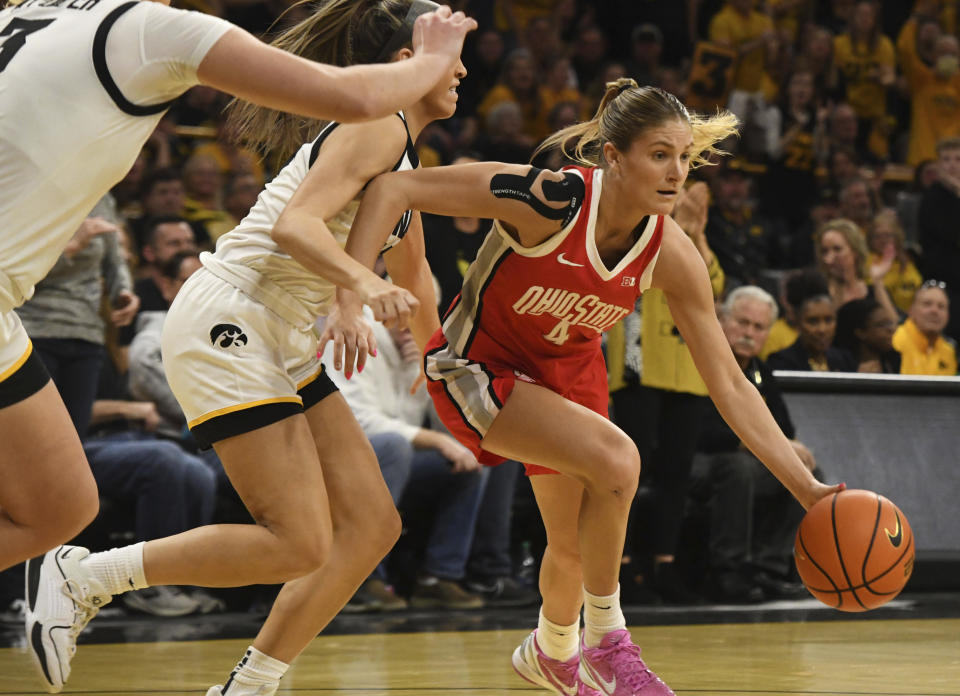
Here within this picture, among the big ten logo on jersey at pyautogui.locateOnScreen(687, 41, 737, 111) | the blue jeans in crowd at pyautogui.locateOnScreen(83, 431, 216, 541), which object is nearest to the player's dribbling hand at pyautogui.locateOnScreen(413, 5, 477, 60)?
the blue jeans in crowd at pyautogui.locateOnScreen(83, 431, 216, 541)

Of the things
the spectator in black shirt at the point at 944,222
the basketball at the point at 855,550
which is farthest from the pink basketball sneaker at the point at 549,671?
the spectator in black shirt at the point at 944,222

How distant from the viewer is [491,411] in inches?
159

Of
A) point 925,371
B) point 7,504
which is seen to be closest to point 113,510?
point 7,504

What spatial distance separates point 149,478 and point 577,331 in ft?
9.65

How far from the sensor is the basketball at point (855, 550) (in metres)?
4.09

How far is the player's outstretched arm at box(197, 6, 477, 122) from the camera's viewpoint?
3049 mm

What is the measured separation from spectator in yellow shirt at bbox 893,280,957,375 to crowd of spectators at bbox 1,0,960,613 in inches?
0.6

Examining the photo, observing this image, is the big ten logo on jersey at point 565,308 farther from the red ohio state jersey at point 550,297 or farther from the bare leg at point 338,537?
the bare leg at point 338,537

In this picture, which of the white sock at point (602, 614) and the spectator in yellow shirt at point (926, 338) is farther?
the spectator in yellow shirt at point (926, 338)

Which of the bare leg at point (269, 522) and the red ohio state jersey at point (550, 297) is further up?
the red ohio state jersey at point (550, 297)

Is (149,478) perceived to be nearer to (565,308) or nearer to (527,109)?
(565,308)

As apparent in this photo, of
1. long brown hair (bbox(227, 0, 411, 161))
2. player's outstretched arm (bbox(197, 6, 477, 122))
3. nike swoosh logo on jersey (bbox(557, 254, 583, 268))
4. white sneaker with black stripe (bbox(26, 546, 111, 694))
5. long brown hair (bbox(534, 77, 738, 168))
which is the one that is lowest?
white sneaker with black stripe (bbox(26, 546, 111, 694))

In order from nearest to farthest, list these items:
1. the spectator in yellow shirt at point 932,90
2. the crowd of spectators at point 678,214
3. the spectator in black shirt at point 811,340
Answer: the crowd of spectators at point 678,214 → the spectator in black shirt at point 811,340 → the spectator in yellow shirt at point 932,90

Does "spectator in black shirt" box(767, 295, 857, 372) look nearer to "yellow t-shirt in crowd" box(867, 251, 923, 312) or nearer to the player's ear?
"yellow t-shirt in crowd" box(867, 251, 923, 312)
